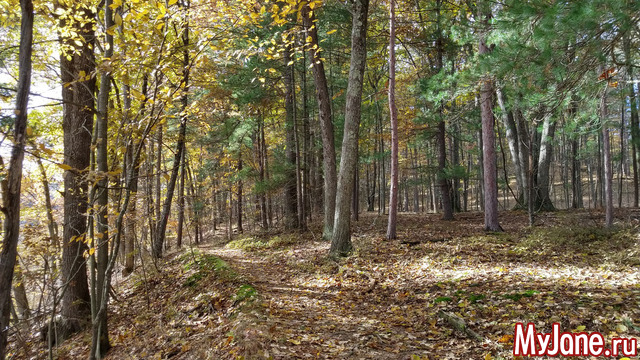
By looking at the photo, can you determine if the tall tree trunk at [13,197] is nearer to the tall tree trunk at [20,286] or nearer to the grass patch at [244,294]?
the tall tree trunk at [20,286]

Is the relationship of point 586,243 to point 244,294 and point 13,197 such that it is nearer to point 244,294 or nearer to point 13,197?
point 244,294


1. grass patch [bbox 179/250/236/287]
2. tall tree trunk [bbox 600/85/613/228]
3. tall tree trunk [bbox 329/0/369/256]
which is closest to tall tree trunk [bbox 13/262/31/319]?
grass patch [bbox 179/250/236/287]

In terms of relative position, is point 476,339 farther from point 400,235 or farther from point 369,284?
point 400,235

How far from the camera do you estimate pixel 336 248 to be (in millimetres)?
8023

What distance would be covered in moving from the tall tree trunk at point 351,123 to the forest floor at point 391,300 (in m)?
0.69

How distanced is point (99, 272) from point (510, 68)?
6947mm

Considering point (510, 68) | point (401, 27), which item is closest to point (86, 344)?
point (510, 68)

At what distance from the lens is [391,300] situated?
5.45 meters

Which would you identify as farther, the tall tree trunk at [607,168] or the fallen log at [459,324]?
the tall tree trunk at [607,168]

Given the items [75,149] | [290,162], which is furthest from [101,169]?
[290,162]

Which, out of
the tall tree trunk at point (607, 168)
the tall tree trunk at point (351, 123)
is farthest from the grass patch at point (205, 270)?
the tall tree trunk at point (607, 168)

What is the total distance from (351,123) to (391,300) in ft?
14.0

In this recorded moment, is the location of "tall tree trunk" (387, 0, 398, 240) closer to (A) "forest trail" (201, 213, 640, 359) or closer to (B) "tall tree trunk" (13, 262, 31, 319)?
(A) "forest trail" (201, 213, 640, 359)

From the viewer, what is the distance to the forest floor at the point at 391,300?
369 centimetres
